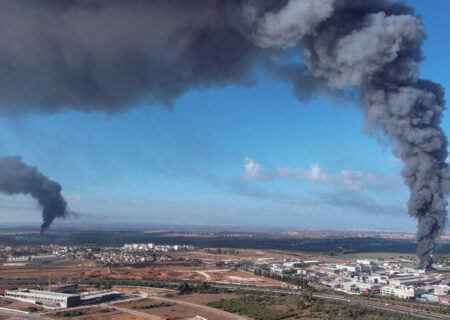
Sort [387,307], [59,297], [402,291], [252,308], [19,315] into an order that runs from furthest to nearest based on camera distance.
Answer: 1. [402,291]
2. [387,307]
3. [59,297]
4. [252,308]
5. [19,315]

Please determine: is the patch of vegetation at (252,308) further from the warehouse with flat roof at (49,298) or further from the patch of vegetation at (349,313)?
the warehouse with flat roof at (49,298)

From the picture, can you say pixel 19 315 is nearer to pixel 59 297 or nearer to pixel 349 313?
pixel 59 297

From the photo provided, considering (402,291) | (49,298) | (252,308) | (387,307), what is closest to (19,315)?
(49,298)

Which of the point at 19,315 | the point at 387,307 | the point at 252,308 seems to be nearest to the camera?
the point at 19,315

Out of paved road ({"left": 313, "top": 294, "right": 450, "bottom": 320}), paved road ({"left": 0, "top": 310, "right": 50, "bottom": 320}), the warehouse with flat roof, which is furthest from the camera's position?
the warehouse with flat roof

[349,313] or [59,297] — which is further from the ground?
[59,297]

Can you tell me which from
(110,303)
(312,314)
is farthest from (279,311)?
(110,303)

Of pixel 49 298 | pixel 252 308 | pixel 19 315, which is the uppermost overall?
pixel 49 298

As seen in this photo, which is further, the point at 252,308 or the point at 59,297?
the point at 59,297

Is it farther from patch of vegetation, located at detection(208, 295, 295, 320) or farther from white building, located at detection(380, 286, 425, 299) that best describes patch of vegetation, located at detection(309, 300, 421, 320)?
white building, located at detection(380, 286, 425, 299)

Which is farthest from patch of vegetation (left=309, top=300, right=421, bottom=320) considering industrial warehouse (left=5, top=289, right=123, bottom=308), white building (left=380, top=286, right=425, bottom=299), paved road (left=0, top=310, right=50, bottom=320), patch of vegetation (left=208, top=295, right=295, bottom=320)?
paved road (left=0, top=310, right=50, bottom=320)
